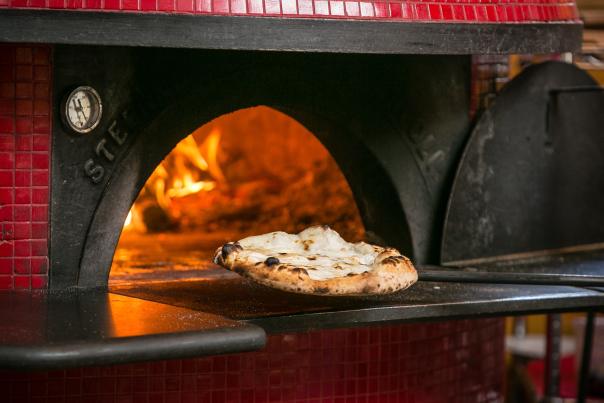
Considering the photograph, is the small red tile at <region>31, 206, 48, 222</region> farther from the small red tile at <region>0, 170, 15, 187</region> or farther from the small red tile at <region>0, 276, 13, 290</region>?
the small red tile at <region>0, 276, 13, 290</region>

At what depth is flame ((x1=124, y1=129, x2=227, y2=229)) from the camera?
18.7 feet

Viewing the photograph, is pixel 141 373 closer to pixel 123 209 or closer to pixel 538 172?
pixel 123 209

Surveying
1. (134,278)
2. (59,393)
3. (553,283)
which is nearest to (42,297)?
(59,393)

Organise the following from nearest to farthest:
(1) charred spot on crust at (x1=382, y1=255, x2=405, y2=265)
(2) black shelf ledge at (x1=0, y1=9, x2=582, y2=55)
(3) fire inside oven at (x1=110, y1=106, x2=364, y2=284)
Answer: (2) black shelf ledge at (x1=0, y1=9, x2=582, y2=55)
(1) charred spot on crust at (x1=382, y1=255, x2=405, y2=265)
(3) fire inside oven at (x1=110, y1=106, x2=364, y2=284)

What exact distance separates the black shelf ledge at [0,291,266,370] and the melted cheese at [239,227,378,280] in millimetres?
352

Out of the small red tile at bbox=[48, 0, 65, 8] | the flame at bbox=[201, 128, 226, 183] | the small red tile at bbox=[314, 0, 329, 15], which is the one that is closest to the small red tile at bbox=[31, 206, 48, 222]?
the small red tile at bbox=[48, 0, 65, 8]

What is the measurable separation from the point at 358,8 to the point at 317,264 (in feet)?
2.88

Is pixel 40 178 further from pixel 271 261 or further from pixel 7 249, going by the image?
pixel 271 261

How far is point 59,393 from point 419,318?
129cm

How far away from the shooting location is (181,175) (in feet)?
18.9

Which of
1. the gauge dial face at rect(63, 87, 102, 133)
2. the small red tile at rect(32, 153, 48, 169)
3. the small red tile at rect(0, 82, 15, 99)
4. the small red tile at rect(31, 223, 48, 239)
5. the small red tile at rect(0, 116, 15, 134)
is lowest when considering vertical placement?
the small red tile at rect(31, 223, 48, 239)

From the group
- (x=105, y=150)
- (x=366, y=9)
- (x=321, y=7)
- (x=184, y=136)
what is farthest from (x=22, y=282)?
(x=366, y=9)

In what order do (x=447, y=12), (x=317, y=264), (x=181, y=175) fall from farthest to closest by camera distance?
1. (x=181, y=175)
2. (x=447, y=12)
3. (x=317, y=264)

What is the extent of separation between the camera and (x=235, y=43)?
11.9ft
